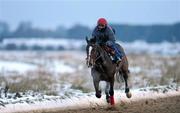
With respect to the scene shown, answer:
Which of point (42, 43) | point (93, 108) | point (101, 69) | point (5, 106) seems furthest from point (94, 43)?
point (42, 43)

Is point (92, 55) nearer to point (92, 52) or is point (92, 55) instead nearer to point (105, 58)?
point (92, 52)

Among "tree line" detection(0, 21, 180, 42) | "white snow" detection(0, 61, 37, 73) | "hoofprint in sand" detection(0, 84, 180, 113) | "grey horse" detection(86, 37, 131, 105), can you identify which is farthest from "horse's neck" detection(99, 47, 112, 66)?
"tree line" detection(0, 21, 180, 42)

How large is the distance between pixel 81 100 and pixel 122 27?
416 ft

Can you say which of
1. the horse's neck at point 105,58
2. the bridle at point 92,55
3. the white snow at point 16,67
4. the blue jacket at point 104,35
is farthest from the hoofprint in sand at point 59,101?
the white snow at point 16,67

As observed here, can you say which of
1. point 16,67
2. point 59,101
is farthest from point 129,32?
point 59,101

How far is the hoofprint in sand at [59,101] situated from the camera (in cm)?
1644

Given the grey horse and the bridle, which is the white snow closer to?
the grey horse

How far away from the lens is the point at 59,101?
688 inches

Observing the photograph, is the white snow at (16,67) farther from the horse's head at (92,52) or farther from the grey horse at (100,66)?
the horse's head at (92,52)

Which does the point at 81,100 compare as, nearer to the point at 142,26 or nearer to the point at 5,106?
the point at 5,106

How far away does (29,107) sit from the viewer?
652 inches

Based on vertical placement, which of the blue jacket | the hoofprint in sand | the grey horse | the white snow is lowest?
the white snow

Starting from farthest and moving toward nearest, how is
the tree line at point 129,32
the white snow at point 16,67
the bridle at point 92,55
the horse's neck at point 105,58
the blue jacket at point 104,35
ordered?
the tree line at point 129,32
the white snow at point 16,67
the blue jacket at point 104,35
the horse's neck at point 105,58
the bridle at point 92,55

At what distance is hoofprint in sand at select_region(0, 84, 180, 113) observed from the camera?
16.4 m
